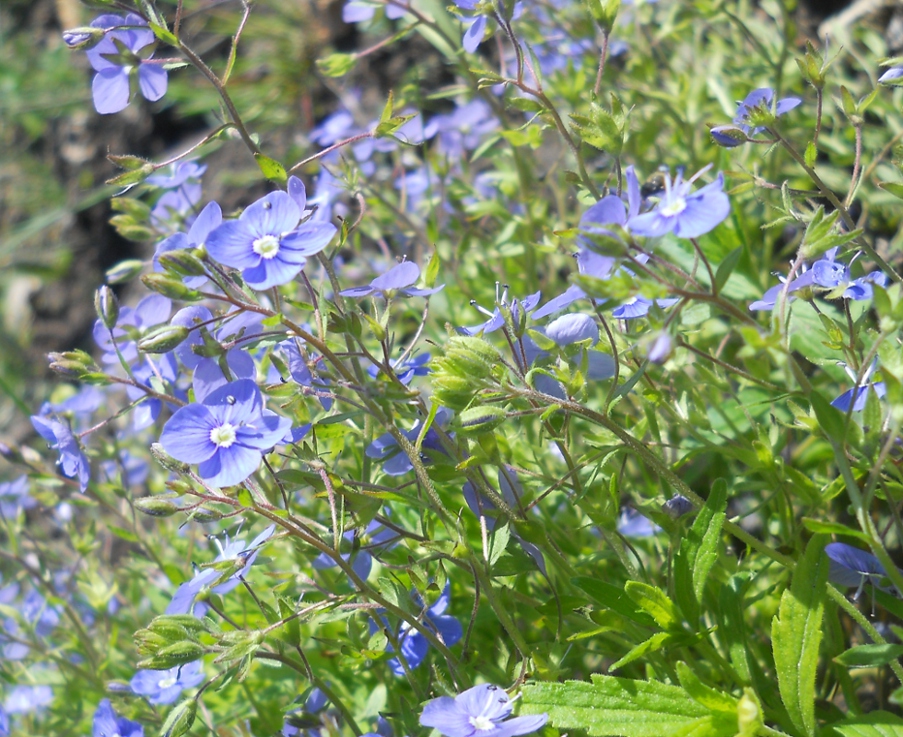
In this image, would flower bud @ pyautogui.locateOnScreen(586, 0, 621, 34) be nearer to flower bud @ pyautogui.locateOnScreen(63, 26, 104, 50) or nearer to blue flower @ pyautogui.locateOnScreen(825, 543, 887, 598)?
flower bud @ pyautogui.locateOnScreen(63, 26, 104, 50)

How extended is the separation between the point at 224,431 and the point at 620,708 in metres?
0.66

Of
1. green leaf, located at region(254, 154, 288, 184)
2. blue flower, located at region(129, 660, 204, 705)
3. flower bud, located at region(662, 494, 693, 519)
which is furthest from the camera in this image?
blue flower, located at region(129, 660, 204, 705)

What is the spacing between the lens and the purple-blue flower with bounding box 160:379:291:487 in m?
1.21

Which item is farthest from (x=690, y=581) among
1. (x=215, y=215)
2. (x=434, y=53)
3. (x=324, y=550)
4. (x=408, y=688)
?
(x=434, y=53)

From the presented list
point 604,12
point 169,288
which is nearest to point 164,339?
point 169,288

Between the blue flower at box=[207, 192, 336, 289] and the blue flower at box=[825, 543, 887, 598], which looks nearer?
the blue flower at box=[207, 192, 336, 289]

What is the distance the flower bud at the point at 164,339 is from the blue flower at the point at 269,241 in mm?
108

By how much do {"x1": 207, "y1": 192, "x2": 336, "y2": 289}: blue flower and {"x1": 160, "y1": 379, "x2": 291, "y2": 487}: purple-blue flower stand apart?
175 millimetres

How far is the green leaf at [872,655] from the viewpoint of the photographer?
1173 mm

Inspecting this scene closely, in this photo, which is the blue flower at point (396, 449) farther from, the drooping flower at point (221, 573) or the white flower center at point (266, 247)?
the white flower center at point (266, 247)

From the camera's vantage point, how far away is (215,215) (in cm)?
136

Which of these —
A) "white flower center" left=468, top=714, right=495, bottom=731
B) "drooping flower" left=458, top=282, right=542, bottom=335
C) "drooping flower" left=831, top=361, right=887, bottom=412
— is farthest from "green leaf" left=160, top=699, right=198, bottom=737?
"drooping flower" left=831, top=361, right=887, bottom=412

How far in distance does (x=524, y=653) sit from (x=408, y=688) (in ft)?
1.70

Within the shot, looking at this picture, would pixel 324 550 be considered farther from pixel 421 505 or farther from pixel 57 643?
pixel 57 643
